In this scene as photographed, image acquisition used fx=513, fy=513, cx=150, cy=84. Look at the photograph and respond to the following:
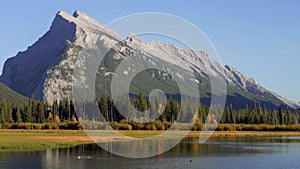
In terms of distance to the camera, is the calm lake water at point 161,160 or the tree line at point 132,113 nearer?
the calm lake water at point 161,160

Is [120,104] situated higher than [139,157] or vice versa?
[120,104]

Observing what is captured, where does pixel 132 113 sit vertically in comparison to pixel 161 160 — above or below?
above

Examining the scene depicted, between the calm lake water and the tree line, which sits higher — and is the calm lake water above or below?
below

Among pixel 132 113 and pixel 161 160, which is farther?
pixel 132 113

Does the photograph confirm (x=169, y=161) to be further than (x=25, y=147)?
No

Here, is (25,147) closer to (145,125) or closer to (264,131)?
(145,125)

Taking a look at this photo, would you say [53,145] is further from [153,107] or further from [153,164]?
[153,107]

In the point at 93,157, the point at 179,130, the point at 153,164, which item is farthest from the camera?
the point at 179,130

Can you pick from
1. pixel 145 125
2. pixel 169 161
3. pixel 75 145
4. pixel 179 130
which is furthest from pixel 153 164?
pixel 179 130

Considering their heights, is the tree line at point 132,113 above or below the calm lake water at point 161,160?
above

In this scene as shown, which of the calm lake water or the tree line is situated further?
the tree line

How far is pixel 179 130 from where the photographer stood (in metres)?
138

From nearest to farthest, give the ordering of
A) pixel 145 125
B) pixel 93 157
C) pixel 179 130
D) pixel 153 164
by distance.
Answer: pixel 153 164 → pixel 93 157 → pixel 145 125 → pixel 179 130

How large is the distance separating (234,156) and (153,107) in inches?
3310
